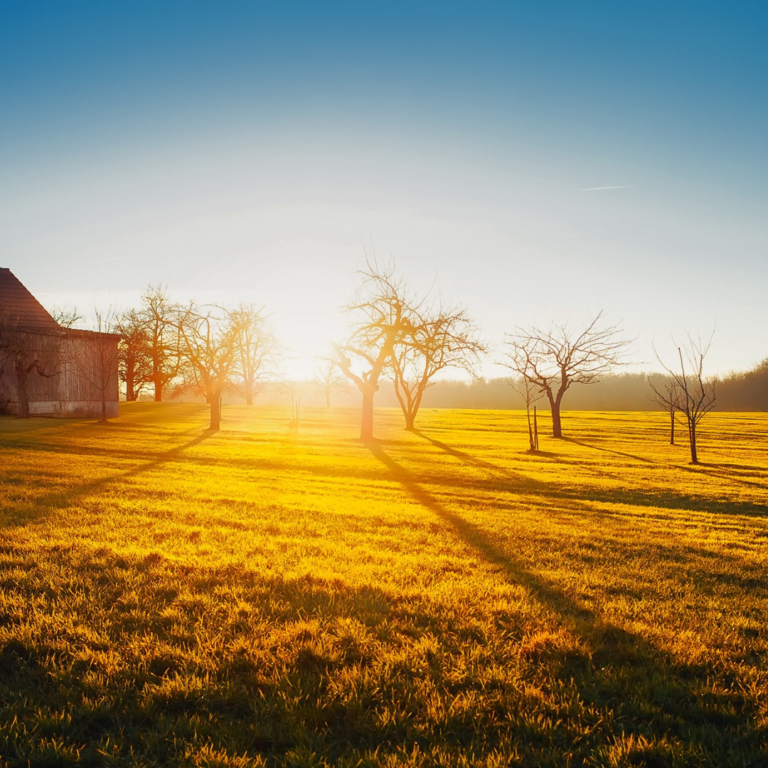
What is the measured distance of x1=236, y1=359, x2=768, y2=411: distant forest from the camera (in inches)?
3268

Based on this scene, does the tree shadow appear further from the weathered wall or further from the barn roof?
the barn roof

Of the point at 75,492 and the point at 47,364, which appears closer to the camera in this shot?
the point at 75,492

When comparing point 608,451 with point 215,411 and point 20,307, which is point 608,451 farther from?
point 20,307

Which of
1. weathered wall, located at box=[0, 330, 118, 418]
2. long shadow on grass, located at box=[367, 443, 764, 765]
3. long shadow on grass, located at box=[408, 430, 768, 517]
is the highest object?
weathered wall, located at box=[0, 330, 118, 418]

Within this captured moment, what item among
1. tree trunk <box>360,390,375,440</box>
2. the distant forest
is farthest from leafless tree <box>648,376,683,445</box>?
the distant forest

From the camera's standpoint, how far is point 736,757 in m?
2.84

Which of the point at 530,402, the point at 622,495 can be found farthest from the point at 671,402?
the point at 622,495

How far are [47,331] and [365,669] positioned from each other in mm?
33265

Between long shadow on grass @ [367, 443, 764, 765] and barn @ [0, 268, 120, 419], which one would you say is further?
barn @ [0, 268, 120, 419]

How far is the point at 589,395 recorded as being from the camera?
104812 millimetres

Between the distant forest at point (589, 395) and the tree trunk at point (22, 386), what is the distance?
1695 inches

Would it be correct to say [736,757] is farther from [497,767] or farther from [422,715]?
[422,715]

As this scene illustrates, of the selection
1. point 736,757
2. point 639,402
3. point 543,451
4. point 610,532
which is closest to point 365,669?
point 736,757

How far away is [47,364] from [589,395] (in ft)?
324
